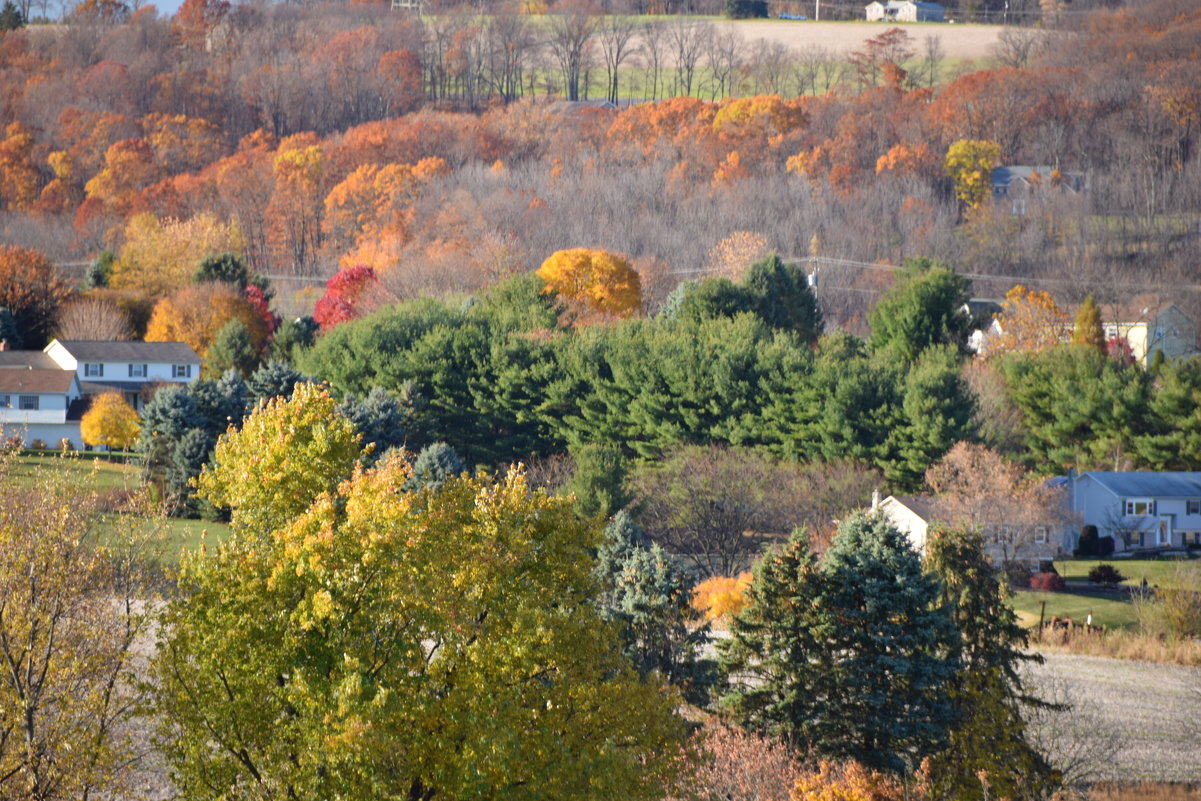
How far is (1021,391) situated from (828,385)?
885 centimetres

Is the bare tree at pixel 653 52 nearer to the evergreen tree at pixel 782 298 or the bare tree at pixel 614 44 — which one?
the bare tree at pixel 614 44

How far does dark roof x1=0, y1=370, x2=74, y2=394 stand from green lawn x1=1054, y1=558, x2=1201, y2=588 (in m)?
34.6

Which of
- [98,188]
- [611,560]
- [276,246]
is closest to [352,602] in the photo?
[611,560]

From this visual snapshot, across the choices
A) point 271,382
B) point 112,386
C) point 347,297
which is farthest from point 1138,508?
point 347,297

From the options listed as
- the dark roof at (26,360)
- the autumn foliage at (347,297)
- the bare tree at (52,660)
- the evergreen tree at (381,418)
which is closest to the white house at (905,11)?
the autumn foliage at (347,297)

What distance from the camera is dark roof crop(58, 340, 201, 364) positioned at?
57.8 metres

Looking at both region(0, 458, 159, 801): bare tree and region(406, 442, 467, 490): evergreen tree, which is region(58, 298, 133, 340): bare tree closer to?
region(406, 442, 467, 490): evergreen tree

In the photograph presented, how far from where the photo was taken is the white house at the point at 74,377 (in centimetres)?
5384

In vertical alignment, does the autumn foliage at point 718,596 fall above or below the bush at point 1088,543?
above

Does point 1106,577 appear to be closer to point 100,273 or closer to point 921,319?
point 921,319

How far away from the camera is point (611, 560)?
2755 cm

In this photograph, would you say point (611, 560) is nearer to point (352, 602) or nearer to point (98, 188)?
point (352, 602)

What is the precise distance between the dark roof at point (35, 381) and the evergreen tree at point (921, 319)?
30976 millimetres

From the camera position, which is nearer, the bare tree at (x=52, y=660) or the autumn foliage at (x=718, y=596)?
the bare tree at (x=52, y=660)
